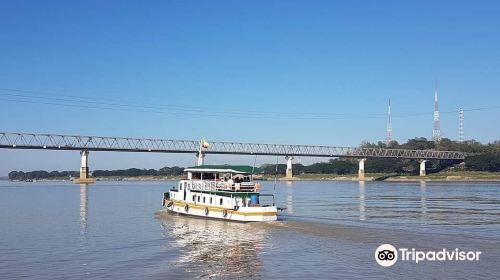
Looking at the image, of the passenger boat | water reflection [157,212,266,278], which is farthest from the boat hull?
water reflection [157,212,266,278]

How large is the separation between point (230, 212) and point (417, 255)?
2708cm

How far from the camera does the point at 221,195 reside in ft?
193

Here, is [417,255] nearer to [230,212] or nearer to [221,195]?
[230,212]

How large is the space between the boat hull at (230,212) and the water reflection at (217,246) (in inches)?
38.4

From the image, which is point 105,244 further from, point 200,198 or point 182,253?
point 200,198

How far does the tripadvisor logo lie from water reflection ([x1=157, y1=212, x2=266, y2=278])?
7312 mm

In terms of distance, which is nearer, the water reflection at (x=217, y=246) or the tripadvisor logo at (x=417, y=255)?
the water reflection at (x=217, y=246)

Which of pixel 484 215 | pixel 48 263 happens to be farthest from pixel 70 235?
pixel 484 215

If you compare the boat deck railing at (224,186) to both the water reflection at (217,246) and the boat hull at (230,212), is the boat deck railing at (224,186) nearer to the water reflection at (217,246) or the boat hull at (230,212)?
the boat hull at (230,212)

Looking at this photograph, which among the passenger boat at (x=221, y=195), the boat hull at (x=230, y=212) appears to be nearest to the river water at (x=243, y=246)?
the boat hull at (x=230, y=212)

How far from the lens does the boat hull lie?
5366 centimetres

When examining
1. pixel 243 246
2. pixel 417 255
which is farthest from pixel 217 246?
pixel 417 255

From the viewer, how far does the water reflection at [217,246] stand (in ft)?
95.6

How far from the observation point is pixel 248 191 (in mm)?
58812
